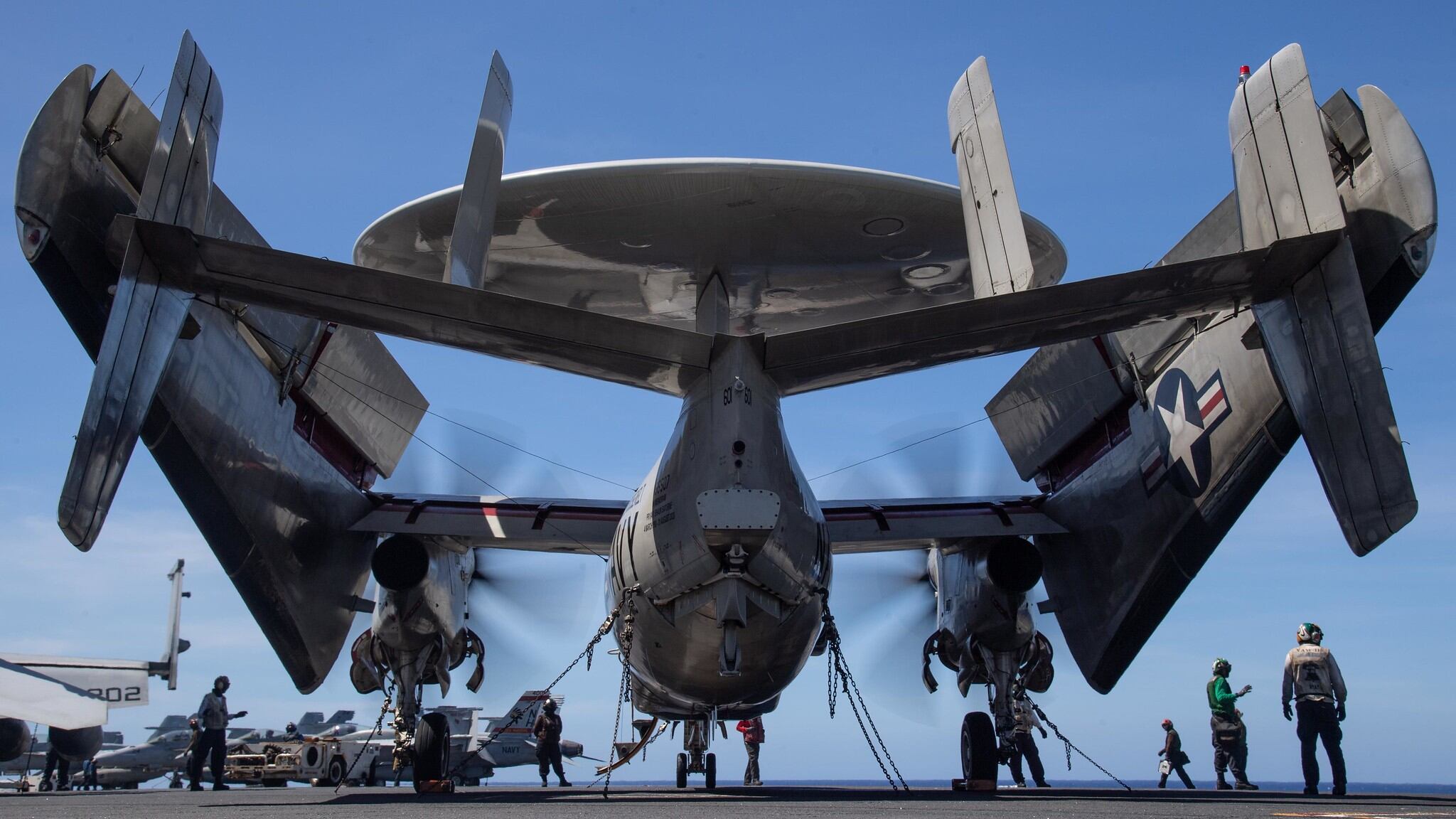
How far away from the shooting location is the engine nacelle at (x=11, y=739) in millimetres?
17516

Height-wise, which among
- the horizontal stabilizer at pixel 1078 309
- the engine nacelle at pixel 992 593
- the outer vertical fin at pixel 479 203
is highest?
the outer vertical fin at pixel 479 203

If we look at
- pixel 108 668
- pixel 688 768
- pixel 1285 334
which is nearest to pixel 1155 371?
pixel 1285 334

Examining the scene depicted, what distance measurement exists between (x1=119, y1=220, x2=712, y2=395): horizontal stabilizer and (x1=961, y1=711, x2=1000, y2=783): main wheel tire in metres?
6.71

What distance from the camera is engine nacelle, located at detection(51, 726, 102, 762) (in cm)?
1919

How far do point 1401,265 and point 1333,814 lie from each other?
4138mm

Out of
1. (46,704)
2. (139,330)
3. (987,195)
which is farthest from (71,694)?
(987,195)

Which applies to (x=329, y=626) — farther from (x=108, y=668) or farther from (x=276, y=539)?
(x=108, y=668)

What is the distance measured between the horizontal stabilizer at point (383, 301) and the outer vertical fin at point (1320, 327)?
4.83 metres

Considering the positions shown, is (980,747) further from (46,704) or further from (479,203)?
(46,704)

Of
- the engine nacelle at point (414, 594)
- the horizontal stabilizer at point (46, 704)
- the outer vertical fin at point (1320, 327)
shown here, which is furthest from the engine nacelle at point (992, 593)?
the horizontal stabilizer at point (46, 704)

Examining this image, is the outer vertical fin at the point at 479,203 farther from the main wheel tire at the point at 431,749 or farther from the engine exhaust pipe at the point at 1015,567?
the engine exhaust pipe at the point at 1015,567

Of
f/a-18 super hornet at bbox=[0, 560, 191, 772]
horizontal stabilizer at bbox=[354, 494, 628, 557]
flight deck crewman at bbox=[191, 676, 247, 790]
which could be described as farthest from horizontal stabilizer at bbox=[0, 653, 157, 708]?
horizontal stabilizer at bbox=[354, 494, 628, 557]

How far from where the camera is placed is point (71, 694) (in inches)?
675

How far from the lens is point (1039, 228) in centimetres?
1168
